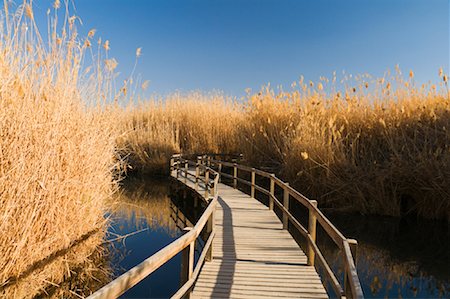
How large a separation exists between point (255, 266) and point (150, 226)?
479 cm

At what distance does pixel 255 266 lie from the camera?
15.5 feet

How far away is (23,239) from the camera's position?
3.99 metres

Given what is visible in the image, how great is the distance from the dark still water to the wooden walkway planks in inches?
43.4

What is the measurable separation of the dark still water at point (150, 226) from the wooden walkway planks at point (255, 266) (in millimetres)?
1102

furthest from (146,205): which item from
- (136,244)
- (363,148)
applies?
(363,148)

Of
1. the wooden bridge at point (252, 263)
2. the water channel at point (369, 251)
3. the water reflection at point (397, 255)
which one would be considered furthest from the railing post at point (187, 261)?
the water reflection at point (397, 255)

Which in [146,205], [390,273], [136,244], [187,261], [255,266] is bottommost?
[390,273]

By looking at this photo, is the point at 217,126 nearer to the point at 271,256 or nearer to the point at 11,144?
the point at 271,256

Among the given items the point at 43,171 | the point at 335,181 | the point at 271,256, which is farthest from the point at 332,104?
the point at 43,171

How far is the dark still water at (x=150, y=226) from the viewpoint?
6.00 m

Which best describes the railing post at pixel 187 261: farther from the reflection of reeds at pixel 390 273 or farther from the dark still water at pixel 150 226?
the reflection of reeds at pixel 390 273

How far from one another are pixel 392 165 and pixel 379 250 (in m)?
2.37

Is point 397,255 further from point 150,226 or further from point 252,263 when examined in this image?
point 150,226

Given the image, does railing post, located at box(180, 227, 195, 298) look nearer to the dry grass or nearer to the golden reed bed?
the golden reed bed
